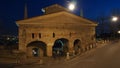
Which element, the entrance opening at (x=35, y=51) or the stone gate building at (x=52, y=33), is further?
the entrance opening at (x=35, y=51)

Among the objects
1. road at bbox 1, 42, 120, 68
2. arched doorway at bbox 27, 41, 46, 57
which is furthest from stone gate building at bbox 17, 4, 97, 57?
road at bbox 1, 42, 120, 68

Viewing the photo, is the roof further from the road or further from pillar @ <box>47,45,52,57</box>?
the road

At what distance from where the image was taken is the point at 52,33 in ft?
156

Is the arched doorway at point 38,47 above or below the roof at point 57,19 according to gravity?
below

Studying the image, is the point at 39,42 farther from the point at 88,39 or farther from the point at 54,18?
the point at 88,39

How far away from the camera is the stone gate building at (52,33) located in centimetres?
4593

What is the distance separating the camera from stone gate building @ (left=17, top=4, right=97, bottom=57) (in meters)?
45.9

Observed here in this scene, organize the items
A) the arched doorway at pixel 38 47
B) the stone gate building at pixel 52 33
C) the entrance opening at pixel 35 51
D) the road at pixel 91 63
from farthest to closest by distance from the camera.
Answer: the entrance opening at pixel 35 51 → the arched doorway at pixel 38 47 → the stone gate building at pixel 52 33 → the road at pixel 91 63

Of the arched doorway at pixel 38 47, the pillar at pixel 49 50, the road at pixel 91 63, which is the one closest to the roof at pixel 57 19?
the pillar at pixel 49 50

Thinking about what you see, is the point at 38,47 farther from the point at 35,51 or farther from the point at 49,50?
the point at 49,50

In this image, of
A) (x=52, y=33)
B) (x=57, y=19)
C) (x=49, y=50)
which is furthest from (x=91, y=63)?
(x=57, y=19)

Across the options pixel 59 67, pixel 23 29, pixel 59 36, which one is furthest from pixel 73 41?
pixel 59 67

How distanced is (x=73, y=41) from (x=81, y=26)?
3485mm

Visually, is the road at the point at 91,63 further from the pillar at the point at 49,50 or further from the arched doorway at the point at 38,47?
the arched doorway at the point at 38,47
